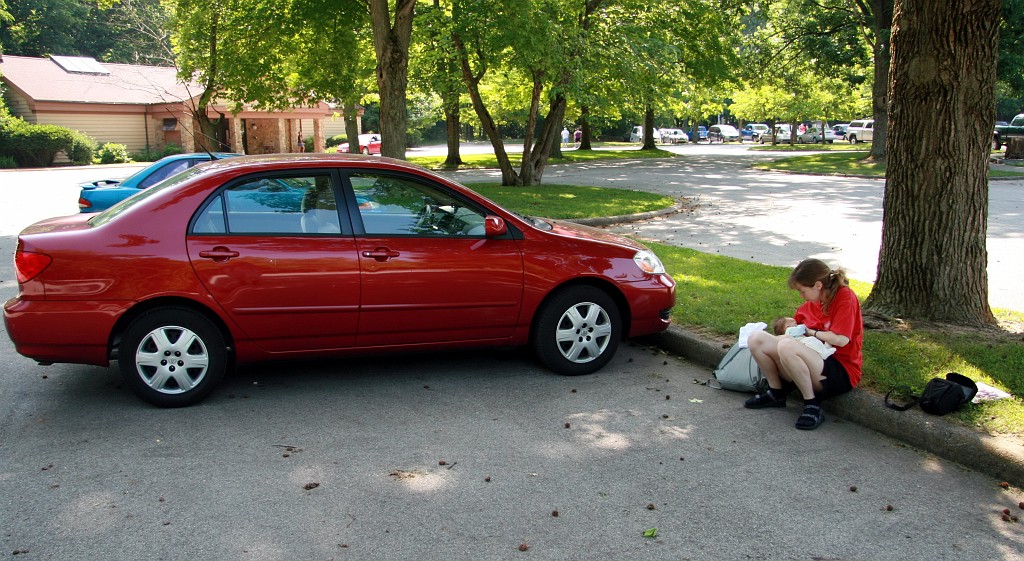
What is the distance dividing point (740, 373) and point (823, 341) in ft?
2.56

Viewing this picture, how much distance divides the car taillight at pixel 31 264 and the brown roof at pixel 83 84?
4062cm

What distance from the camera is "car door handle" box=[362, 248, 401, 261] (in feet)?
18.8

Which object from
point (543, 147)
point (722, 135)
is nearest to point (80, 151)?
point (543, 147)

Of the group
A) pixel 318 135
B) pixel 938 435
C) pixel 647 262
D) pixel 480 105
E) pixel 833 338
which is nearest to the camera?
pixel 938 435

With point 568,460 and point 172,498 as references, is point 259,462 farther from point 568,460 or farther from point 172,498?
point 568,460

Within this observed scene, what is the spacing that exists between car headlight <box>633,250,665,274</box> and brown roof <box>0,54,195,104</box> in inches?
1616

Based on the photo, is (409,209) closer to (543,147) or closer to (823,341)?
(823,341)

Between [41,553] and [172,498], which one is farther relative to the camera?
[172,498]

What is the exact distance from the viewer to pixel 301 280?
5.57 meters

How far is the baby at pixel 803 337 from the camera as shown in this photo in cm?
531

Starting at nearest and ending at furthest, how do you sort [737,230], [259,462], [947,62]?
[259,462]
[947,62]
[737,230]

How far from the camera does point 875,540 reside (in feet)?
12.6

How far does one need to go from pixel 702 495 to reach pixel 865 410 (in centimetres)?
168

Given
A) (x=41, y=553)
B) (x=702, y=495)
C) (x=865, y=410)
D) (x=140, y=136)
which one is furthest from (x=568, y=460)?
(x=140, y=136)
